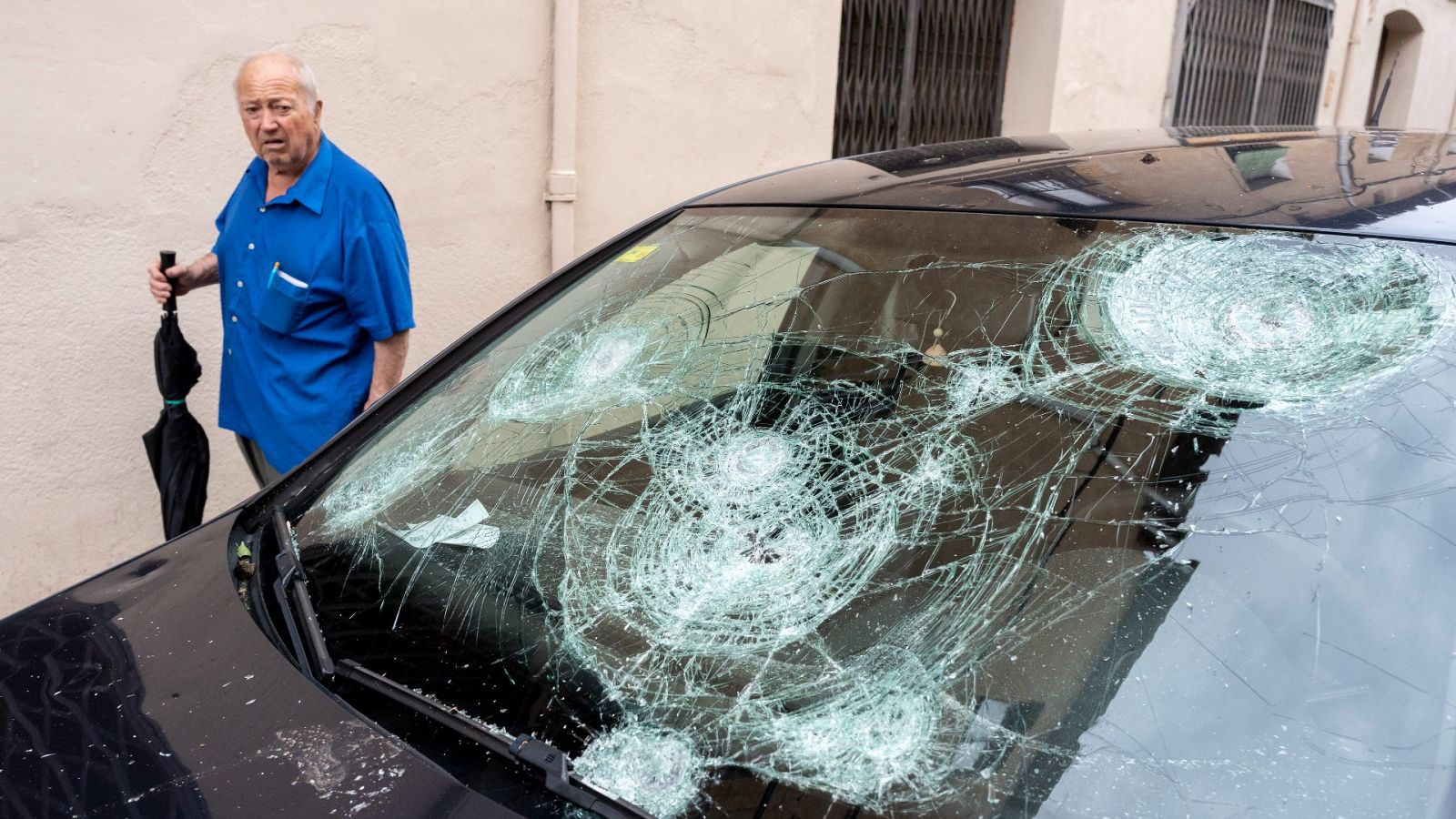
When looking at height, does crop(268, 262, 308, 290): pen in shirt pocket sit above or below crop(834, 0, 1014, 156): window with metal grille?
below

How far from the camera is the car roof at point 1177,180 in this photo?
1.52 m

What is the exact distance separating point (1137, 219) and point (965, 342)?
0.31m

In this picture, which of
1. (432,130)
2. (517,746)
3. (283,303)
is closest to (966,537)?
(517,746)

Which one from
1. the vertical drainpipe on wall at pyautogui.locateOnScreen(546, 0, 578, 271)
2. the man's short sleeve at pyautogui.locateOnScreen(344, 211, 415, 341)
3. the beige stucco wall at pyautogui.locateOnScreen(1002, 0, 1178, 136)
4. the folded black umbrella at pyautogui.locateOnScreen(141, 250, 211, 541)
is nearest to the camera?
the man's short sleeve at pyautogui.locateOnScreen(344, 211, 415, 341)

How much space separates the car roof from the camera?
152cm

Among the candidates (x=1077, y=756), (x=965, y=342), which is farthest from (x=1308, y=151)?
(x=1077, y=756)

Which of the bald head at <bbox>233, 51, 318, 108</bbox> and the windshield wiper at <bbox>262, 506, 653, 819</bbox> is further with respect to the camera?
the bald head at <bbox>233, 51, 318, 108</bbox>

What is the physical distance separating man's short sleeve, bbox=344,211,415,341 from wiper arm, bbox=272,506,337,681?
44.8 inches

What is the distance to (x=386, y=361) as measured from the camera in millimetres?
2783

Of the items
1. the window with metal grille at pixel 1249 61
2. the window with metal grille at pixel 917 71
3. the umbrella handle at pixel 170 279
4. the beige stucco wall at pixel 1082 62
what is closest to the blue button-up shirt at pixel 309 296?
the umbrella handle at pixel 170 279

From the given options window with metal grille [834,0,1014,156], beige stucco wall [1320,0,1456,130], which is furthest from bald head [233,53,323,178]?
beige stucco wall [1320,0,1456,130]

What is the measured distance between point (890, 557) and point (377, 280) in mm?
1781

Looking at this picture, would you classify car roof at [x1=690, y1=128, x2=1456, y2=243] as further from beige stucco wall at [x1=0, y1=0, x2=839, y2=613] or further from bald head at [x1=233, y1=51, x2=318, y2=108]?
beige stucco wall at [x1=0, y1=0, x2=839, y2=613]

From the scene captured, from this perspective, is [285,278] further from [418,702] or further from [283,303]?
[418,702]
